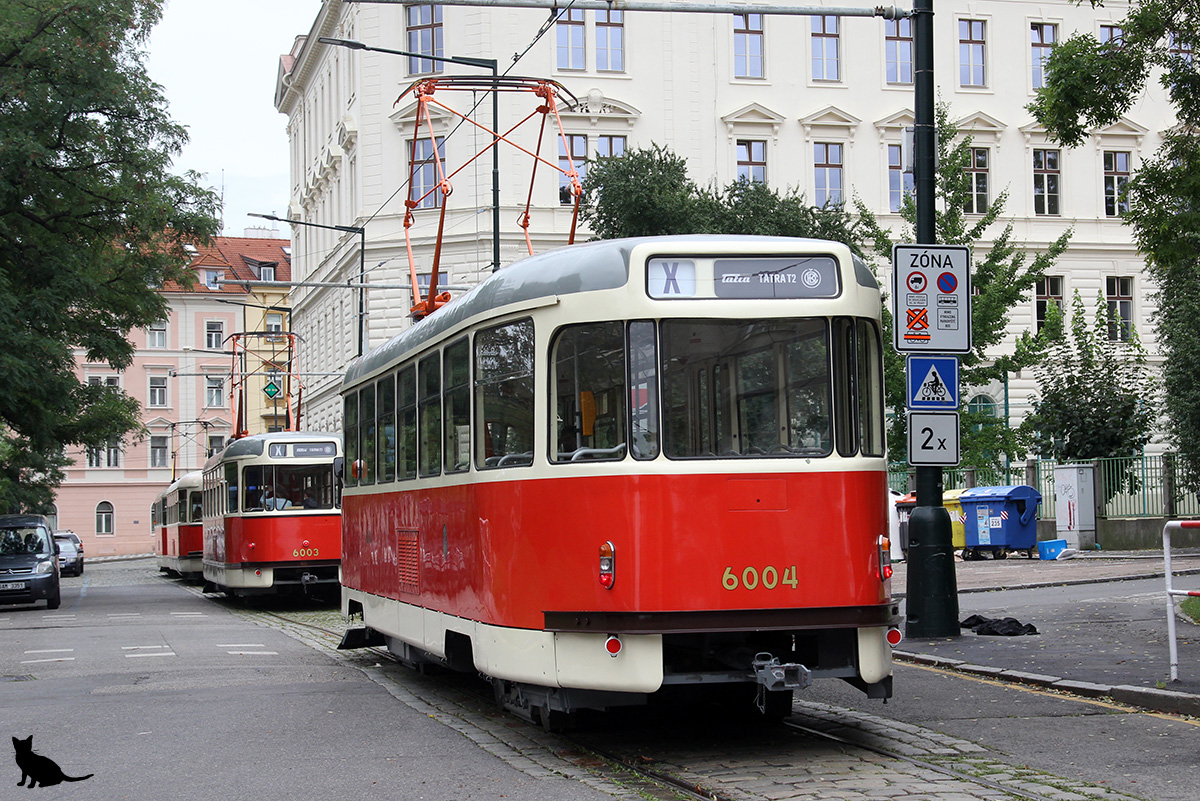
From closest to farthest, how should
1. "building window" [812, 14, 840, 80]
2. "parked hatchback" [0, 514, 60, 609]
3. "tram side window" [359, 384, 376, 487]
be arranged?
"tram side window" [359, 384, 376, 487]
"parked hatchback" [0, 514, 60, 609]
"building window" [812, 14, 840, 80]

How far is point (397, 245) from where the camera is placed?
5097cm

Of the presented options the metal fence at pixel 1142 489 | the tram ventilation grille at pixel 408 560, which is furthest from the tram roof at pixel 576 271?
the metal fence at pixel 1142 489

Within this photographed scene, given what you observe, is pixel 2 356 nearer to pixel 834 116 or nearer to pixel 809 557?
pixel 809 557

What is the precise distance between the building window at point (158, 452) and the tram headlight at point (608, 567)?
84175 mm

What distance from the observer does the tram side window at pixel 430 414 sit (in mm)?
11023

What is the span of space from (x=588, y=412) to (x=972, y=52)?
49231mm

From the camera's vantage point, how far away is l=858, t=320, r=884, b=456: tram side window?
8.89m

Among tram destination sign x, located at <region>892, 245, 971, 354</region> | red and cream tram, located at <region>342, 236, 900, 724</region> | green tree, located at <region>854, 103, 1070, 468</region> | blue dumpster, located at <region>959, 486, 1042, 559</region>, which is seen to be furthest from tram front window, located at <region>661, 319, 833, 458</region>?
blue dumpster, located at <region>959, 486, 1042, 559</region>

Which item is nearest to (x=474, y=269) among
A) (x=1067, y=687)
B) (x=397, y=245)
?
(x=397, y=245)

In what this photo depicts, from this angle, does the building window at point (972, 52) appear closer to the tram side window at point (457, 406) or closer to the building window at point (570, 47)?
the building window at point (570, 47)

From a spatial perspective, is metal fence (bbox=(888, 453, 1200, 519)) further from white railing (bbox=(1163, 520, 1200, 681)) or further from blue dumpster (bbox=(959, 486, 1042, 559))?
white railing (bbox=(1163, 520, 1200, 681))

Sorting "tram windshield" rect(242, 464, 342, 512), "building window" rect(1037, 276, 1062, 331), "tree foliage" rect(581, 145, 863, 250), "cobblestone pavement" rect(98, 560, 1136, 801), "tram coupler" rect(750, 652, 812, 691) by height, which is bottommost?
"cobblestone pavement" rect(98, 560, 1136, 801)

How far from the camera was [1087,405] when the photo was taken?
1529 inches

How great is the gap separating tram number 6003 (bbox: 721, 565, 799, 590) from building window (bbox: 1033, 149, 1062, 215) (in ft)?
161
